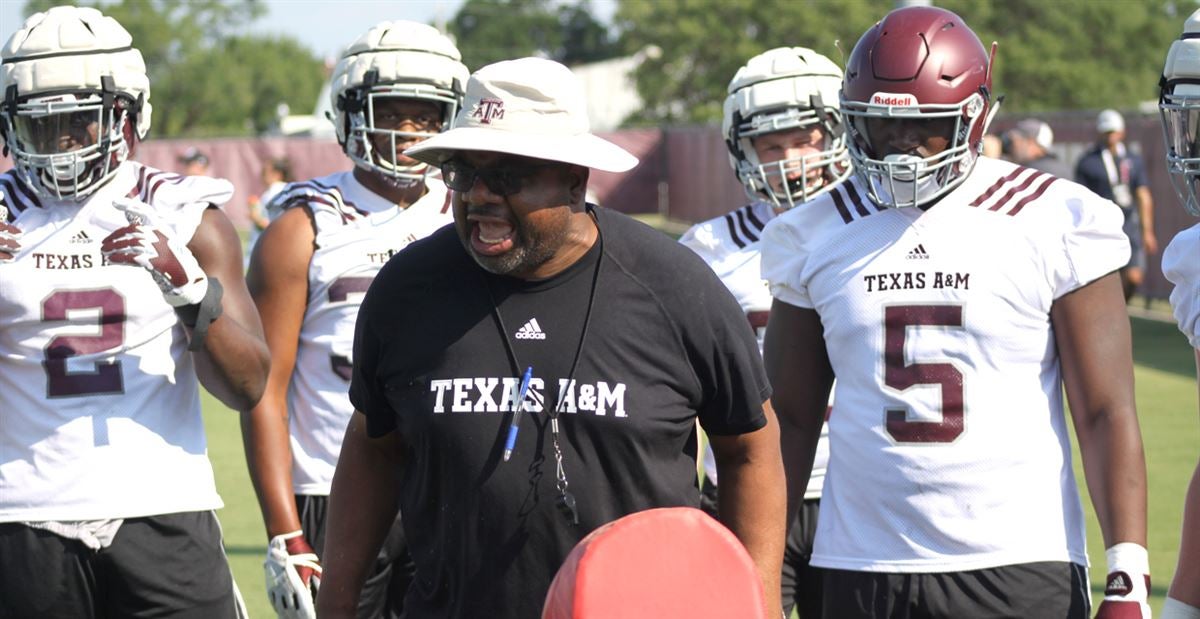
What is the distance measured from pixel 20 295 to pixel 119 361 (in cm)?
29

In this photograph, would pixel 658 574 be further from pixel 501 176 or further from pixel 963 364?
pixel 963 364

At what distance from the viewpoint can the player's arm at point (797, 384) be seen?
4.16 meters

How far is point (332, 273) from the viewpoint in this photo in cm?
501

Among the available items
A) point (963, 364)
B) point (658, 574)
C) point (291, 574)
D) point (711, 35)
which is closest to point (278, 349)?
point (291, 574)

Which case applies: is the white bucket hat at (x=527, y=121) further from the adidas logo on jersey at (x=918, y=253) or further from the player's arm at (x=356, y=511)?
the adidas logo on jersey at (x=918, y=253)

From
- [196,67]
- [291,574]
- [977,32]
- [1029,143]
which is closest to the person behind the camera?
[291,574]

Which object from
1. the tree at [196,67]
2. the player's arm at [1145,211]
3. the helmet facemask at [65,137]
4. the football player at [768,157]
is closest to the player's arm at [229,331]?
the helmet facemask at [65,137]

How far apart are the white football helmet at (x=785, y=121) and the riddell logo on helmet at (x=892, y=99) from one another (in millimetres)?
1318

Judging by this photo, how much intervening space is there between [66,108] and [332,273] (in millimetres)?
964

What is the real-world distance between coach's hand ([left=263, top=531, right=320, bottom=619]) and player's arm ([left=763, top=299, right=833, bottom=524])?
147 centimetres

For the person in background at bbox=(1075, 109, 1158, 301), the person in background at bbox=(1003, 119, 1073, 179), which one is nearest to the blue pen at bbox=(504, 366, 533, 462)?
the person in background at bbox=(1003, 119, 1073, 179)

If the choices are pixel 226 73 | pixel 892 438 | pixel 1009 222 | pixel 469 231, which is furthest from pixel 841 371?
pixel 226 73

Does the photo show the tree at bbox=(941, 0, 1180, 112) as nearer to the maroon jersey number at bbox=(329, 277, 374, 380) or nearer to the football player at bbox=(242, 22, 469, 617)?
the football player at bbox=(242, 22, 469, 617)

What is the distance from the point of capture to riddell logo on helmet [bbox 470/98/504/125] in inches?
124
